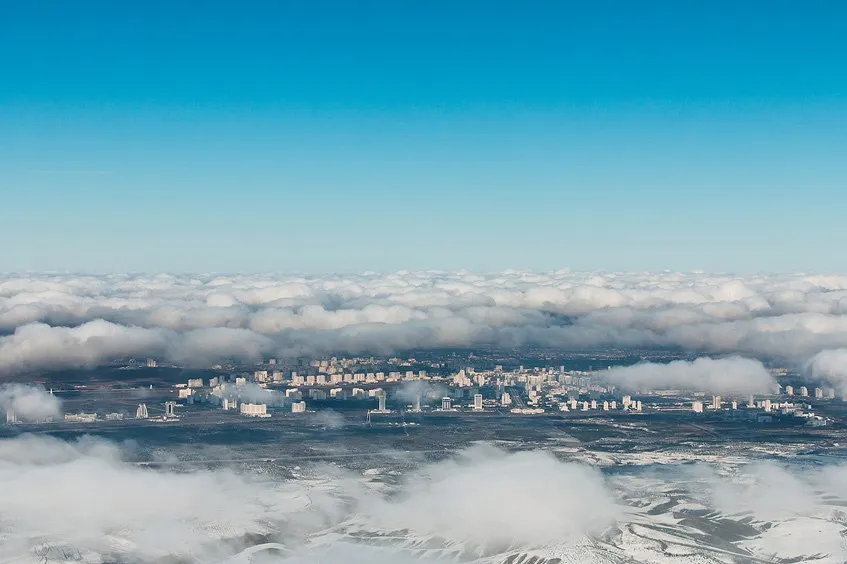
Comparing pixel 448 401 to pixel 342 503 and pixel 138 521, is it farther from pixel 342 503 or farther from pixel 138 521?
pixel 138 521

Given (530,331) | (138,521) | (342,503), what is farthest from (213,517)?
(530,331)

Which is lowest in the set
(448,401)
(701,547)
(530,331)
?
(701,547)


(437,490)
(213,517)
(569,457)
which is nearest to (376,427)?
(569,457)

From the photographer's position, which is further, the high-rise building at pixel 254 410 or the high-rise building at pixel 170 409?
the high-rise building at pixel 254 410

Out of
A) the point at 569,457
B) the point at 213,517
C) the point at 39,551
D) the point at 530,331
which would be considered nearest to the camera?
the point at 39,551

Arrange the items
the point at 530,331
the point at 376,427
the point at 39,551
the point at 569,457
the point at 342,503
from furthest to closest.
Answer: the point at 530,331 < the point at 376,427 < the point at 569,457 < the point at 342,503 < the point at 39,551

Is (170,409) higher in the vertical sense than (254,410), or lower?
higher

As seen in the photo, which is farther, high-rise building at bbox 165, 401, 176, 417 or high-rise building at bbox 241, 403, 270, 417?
high-rise building at bbox 241, 403, 270, 417

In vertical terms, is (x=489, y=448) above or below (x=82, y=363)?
below

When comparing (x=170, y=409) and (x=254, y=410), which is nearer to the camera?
(x=170, y=409)

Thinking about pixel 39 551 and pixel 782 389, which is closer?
pixel 39 551

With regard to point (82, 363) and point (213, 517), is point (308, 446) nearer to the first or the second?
point (213, 517)
